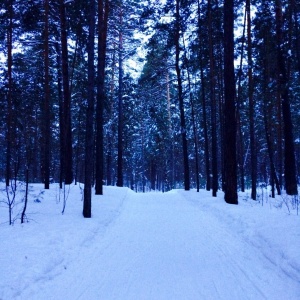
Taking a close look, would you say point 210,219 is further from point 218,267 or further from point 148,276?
point 148,276

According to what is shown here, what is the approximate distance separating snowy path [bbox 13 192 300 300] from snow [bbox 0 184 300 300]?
1 centimetres

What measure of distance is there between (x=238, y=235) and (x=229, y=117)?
18.8ft

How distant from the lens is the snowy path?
11.5ft

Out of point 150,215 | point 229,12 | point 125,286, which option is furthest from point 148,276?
point 229,12

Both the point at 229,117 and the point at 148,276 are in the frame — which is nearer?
the point at 148,276

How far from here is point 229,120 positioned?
10898mm

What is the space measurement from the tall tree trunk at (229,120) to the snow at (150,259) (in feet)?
9.72

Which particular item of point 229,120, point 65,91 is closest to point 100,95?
point 65,91

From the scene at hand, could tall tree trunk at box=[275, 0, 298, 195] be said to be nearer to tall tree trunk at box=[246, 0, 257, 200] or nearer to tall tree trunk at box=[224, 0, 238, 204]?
tall tree trunk at box=[246, 0, 257, 200]

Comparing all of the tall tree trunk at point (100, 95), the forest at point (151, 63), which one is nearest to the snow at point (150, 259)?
the forest at point (151, 63)

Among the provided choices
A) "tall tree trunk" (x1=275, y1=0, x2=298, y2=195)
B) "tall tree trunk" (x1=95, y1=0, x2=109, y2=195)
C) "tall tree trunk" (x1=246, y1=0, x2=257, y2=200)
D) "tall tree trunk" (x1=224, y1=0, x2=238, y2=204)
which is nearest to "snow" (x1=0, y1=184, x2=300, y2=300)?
"tall tree trunk" (x1=224, y1=0, x2=238, y2=204)

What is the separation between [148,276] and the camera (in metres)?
4.07

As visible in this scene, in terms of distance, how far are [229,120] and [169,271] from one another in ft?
25.5

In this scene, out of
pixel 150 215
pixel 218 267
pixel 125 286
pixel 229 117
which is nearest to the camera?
pixel 125 286
